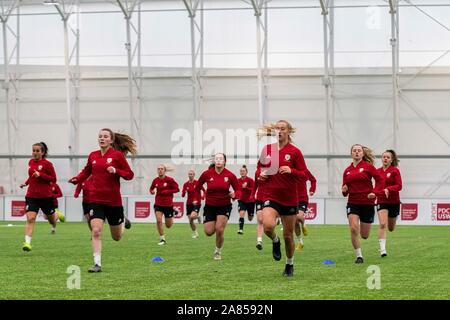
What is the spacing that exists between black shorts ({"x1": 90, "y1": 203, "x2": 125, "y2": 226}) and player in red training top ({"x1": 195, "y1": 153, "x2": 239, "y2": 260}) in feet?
10.5

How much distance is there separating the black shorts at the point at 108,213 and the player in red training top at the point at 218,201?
3.20m

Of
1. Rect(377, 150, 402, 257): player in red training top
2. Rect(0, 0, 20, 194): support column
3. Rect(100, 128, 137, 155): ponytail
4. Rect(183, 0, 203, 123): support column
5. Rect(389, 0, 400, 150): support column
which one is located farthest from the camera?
Rect(0, 0, 20, 194): support column

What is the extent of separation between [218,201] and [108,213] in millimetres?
3643

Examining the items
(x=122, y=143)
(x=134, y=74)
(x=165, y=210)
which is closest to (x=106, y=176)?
(x=122, y=143)

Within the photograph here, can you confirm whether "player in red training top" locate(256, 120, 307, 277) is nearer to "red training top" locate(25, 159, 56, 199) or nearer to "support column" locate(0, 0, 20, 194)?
"red training top" locate(25, 159, 56, 199)

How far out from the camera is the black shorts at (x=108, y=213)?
1446 cm

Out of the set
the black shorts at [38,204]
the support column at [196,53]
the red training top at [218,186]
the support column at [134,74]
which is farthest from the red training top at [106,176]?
the support column at [134,74]

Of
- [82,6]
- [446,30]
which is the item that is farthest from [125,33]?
[446,30]

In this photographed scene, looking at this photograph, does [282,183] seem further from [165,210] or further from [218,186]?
[165,210]

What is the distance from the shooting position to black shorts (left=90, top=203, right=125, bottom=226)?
1446 cm

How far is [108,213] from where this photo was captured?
48.2 feet

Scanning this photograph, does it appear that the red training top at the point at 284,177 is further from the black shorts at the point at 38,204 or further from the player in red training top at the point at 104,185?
the black shorts at the point at 38,204

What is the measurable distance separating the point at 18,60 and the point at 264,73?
1302cm

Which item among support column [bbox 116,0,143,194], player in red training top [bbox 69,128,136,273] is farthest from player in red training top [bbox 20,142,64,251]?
support column [bbox 116,0,143,194]
